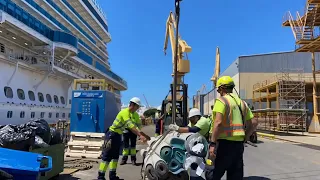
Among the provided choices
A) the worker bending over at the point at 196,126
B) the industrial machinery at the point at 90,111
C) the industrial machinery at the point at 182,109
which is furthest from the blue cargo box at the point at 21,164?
the industrial machinery at the point at 182,109

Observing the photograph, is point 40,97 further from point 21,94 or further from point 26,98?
point 21,94

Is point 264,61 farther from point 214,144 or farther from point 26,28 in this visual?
point 214,144

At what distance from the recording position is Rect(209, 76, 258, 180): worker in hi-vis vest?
3.66 m

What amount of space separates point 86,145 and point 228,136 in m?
6.75

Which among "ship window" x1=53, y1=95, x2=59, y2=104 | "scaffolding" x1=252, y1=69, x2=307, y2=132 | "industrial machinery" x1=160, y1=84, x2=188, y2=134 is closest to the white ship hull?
"ship window" x1=53, y1=95, x2=59, y2=104

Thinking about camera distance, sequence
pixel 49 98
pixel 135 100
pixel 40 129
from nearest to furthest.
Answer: pixel 40 129 → pixel 135 100 → pixel 49 98

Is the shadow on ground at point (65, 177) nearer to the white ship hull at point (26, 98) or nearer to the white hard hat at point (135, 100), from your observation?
the white hard hat at point (135, 100)

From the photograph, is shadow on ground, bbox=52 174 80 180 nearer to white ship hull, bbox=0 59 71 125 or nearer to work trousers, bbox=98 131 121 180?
work trousers, bbox=98 131 121 180

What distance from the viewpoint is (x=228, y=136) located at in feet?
12.2

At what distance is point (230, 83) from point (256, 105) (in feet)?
118

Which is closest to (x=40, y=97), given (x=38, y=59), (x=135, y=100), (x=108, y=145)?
(x=38, y=59)

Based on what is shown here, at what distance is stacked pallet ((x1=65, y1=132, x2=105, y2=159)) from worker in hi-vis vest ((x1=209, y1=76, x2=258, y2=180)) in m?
6.26

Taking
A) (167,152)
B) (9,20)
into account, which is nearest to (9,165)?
(167,152)

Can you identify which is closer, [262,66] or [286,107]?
[286,107]
